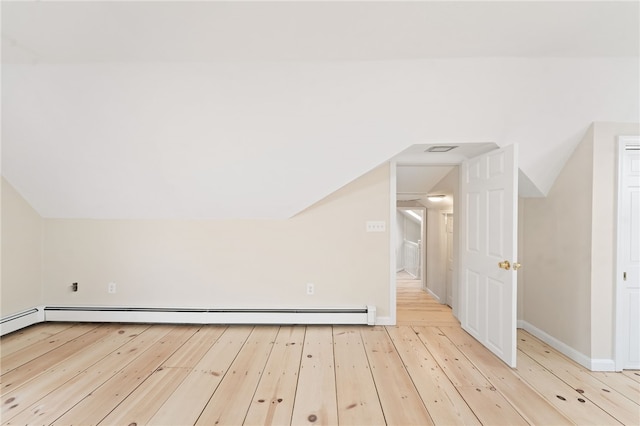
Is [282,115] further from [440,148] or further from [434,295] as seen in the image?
[434,295]

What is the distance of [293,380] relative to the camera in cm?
207

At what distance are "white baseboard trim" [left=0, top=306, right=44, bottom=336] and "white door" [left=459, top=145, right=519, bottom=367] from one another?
4699 mm

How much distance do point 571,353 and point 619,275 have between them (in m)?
0.78

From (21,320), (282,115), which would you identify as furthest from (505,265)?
(21,320)

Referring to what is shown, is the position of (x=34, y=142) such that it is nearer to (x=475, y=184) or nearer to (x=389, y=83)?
(x=389, y=83)

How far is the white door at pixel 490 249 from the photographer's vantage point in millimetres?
2268

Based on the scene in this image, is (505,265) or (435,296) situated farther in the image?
(435,296)

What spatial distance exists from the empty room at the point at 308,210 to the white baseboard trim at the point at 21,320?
0.8 inches

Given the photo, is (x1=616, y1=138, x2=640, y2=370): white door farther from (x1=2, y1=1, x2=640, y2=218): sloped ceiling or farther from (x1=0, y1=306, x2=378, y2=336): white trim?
(x1=0, y1=306, x2=378, y2=336): white trim

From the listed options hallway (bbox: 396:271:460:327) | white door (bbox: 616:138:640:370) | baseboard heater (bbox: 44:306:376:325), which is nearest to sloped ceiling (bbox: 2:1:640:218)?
white door (bbox: 616:138:640:370)

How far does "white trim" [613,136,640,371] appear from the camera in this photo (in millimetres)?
2205

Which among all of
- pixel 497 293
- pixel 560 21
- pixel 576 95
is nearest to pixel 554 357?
pixel 497 293

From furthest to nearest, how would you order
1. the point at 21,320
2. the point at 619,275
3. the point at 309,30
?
the point at 21,320 → the point at 619,275 → the point at 309,30

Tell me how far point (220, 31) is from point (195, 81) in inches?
19.3
